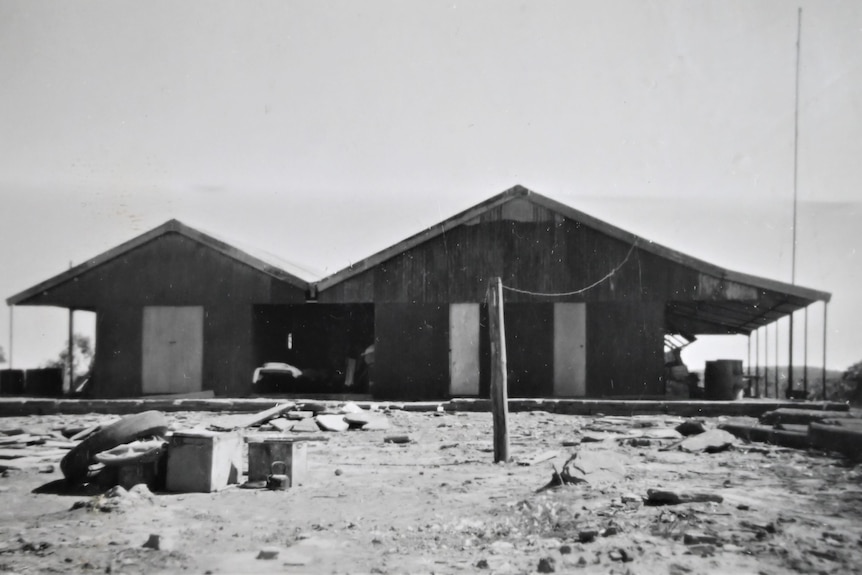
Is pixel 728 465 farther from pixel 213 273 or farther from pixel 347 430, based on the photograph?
pixel 213 273

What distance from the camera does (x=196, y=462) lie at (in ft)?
30.9

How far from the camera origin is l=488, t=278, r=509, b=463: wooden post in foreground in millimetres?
11531

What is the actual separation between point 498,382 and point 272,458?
349cm

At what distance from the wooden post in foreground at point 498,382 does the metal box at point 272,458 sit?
9.58ft

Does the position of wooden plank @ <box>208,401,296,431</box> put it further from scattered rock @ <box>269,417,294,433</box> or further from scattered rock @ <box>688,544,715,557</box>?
scattered rock @ <box>688,544,715,557</box>

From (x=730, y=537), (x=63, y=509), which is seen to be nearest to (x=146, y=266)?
(x=63, y=509)

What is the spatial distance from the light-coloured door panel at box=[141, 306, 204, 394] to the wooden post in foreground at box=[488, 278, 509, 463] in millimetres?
12550

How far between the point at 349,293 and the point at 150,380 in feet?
19.2

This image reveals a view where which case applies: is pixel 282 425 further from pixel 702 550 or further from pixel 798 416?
pixel 702 550

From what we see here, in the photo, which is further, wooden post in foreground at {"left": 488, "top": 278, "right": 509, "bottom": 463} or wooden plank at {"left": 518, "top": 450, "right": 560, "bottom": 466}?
wooden post in foreground at {"left": 488, "top": 278, "right": 509, "bottom": 463}

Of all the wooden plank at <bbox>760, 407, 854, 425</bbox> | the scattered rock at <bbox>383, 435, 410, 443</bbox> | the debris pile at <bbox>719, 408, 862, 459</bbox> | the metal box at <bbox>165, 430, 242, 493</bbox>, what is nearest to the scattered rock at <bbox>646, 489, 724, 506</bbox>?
the debris pile at <bbox>719, 408, 862, 459</bbox>

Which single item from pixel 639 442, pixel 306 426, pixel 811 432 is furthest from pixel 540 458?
pixel 306 426

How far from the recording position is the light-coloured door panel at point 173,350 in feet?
73.3

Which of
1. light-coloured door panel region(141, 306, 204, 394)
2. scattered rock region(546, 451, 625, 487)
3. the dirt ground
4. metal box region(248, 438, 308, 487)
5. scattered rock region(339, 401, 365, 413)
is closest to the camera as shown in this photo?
the dirt ground
